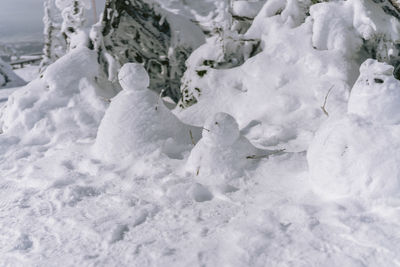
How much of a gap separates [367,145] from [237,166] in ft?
3.84

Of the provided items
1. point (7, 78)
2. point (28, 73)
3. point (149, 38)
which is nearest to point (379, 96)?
point (149, 38)

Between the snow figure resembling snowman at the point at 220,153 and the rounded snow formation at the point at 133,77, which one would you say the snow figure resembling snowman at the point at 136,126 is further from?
the snow figure resembling snowman at the point at 220,153

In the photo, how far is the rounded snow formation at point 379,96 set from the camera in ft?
8.28

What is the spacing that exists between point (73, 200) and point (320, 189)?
2.18m

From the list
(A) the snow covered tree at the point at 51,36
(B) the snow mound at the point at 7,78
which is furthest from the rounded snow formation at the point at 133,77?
(B) the snow mound at the point at 7,78

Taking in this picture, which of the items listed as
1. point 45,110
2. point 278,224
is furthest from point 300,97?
point 45,110

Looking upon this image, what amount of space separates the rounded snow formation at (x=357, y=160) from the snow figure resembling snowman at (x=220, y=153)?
0.74 m

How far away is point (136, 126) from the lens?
3.83 m

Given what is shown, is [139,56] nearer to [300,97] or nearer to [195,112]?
[195,112]

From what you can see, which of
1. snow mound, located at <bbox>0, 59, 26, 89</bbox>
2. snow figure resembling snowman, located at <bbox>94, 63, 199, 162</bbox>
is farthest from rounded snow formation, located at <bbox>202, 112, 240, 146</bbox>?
snow mound, located at <bbox>0, 59, 26, 89</bbox>

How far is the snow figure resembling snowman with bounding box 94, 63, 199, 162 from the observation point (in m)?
3.83

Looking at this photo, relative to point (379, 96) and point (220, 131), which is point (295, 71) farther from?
point (379, 96)

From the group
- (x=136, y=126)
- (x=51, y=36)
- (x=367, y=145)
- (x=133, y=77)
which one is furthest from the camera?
(x=51, y=36)

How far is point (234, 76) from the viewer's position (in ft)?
17.0
